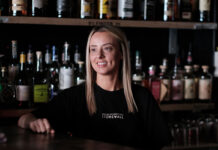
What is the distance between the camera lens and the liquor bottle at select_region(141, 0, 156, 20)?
234cm

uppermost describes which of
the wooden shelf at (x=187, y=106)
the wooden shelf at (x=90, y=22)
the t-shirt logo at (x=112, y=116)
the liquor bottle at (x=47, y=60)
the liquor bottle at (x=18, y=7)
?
the liquor bottle at (x=18, y=7)

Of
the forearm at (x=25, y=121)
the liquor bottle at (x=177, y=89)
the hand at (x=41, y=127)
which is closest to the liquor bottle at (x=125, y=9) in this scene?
the liquor bottle at (x=177, y=89)

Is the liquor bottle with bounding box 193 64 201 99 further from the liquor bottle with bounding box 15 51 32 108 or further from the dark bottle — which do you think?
the dark bottle

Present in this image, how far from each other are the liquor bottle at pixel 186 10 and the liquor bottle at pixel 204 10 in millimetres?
70

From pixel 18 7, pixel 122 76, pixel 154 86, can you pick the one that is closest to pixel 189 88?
pixel 154 86

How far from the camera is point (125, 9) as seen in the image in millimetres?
2250

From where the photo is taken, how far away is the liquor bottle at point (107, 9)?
7.24ft

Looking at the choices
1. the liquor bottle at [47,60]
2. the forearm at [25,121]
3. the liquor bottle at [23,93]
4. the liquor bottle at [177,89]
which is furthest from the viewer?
the liquor bottle at [177,89]

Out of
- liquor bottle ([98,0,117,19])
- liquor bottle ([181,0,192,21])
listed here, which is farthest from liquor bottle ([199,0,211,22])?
liquor bottle ([98,0,117,19])

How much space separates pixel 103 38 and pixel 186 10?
94cm

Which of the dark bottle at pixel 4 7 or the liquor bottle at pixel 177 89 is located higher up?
the dark bottle at pixel 4 7

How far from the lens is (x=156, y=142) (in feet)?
5.51

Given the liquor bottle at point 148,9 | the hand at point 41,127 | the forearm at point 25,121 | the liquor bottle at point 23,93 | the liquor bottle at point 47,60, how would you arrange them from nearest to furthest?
the hand at point 41,127, the forearm at point 25,121, the liquor bottle at point 23,93, the liquor bottle at point 47,60, the liquor bottle at point 148,9

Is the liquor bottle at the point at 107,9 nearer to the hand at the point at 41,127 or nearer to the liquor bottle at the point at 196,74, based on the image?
the liquor bottle at the point at 196,74
